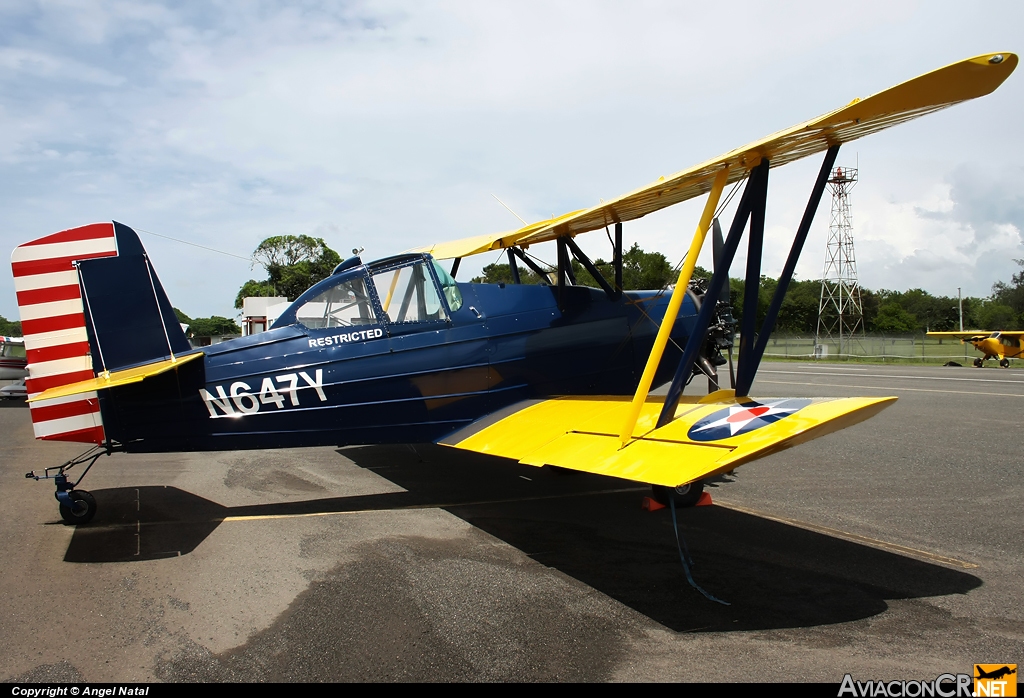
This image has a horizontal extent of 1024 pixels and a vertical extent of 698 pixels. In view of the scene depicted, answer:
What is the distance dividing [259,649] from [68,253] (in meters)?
3.80

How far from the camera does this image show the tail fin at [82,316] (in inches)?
199

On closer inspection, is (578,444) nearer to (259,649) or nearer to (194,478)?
(259,649)

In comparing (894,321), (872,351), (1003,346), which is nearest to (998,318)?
(894,321)

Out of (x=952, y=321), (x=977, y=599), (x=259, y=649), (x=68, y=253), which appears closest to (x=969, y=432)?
(x=977, y=599)

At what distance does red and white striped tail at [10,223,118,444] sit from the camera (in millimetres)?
5043

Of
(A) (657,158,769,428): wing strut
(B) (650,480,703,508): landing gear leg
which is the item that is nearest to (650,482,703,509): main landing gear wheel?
(B) (650,480,703,508): landing gear leg

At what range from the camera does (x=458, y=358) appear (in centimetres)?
596

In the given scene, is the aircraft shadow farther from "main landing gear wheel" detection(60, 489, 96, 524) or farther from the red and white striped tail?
the red and white striped tail

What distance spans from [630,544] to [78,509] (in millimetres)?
4574

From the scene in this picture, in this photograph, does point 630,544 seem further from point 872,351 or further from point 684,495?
point 872,351

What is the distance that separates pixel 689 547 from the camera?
187 inches

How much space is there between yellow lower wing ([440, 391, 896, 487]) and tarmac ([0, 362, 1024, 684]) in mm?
754

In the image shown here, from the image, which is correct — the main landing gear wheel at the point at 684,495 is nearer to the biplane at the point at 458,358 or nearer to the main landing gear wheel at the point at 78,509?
the biplane at the point at 458,358

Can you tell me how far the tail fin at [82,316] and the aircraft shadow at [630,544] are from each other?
1016mm
